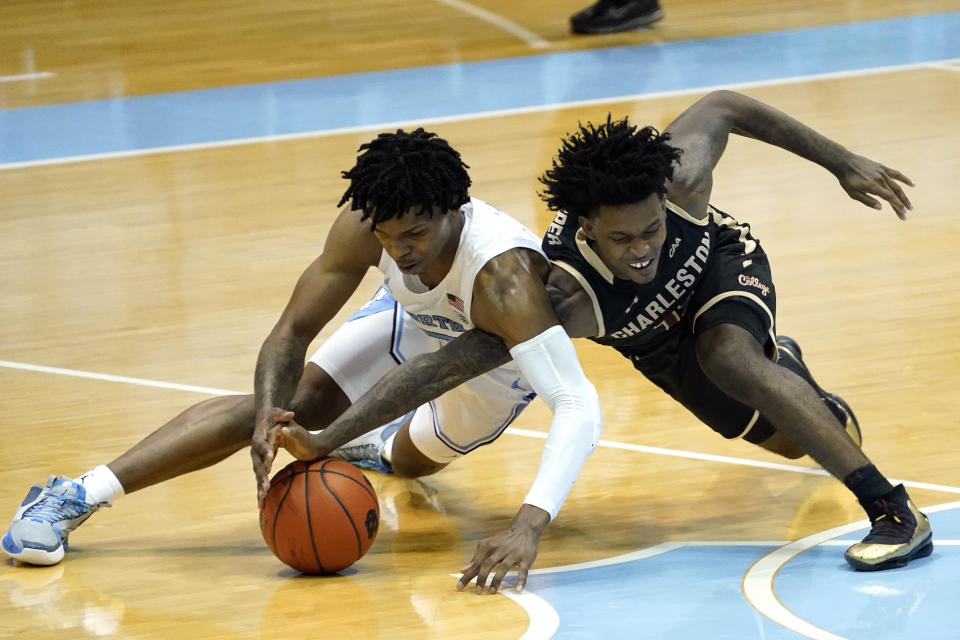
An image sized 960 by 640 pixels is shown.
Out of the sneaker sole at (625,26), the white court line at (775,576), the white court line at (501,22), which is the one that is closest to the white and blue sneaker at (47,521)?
the white court line at (775,576)

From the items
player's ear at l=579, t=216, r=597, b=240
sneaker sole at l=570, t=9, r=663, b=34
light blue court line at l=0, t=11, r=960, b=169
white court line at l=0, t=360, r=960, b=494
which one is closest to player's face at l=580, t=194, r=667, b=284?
player's ear at l=579, t=216, r=597, b=240

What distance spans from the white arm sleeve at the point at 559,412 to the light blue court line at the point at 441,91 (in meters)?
5.87

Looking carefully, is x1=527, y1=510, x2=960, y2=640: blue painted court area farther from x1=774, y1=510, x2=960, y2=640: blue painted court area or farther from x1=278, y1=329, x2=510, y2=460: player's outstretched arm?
x1=278, y1=329, x2=510, y2=460: player's outstretched arm

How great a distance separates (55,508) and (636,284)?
1.85 meters

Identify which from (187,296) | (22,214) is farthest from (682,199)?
(22,214)

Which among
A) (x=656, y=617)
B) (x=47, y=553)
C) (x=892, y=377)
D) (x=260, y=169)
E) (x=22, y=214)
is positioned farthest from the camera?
(x=260, y=169)

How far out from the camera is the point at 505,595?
4.11m

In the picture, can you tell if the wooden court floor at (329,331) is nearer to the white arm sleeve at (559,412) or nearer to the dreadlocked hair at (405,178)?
the white arm sleeve at (559,412)

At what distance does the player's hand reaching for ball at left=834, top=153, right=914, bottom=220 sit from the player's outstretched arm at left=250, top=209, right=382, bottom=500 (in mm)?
1507

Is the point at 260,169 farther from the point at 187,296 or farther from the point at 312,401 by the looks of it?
the point at 312,401

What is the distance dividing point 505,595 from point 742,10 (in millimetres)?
10295

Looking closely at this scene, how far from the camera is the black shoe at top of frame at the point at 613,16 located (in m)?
12.7

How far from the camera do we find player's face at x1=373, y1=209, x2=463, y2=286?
13.8 ft

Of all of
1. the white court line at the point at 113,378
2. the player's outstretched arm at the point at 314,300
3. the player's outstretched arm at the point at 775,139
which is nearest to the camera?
the player's outstretched arm at the point at 314,300
